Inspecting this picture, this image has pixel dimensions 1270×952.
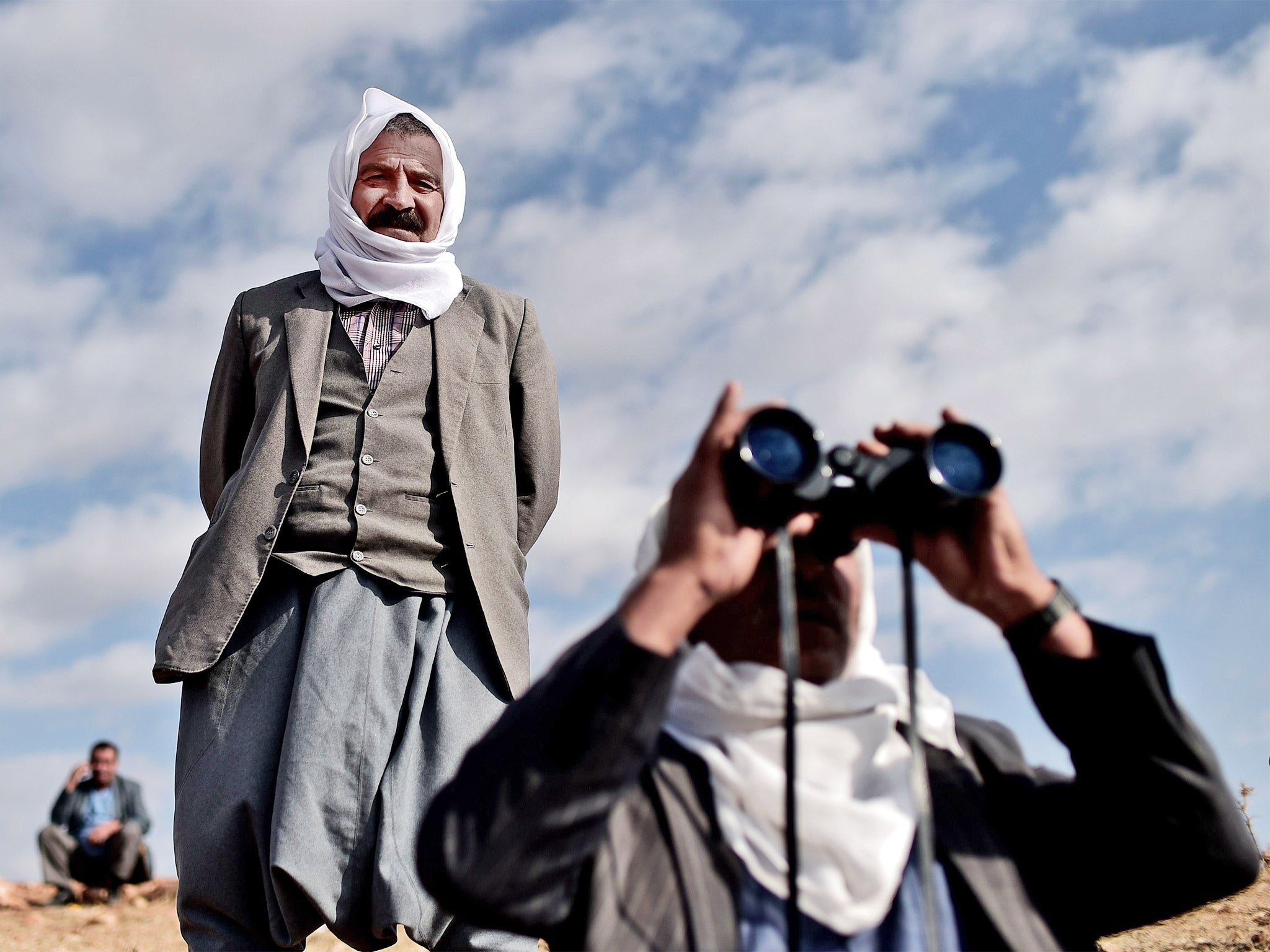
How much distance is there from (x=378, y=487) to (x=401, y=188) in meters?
1.10

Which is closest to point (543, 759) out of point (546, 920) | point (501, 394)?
point (546, 920)

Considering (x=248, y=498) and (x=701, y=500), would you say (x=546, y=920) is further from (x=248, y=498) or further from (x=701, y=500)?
(x=248, y=498)

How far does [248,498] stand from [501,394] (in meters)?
0.78

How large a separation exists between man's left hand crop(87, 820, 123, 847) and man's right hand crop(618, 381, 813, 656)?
11636 mm

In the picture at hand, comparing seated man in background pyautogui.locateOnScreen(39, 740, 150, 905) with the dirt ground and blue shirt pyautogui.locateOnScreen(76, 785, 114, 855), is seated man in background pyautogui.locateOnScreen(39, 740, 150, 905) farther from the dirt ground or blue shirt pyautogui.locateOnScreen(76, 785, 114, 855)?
the dirt ground

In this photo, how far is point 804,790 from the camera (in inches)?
80.3

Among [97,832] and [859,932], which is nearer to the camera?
[859,932]

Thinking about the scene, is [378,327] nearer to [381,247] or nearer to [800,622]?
[381,247]

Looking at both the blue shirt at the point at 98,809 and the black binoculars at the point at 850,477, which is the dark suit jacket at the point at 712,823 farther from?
the blue shirt at the point at 98,809

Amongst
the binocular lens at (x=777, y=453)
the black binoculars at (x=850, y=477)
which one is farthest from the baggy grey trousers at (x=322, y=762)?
the binocular lens at (x=777, y=453)

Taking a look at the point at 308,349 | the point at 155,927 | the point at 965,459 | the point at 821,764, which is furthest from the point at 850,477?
the point at 155,927

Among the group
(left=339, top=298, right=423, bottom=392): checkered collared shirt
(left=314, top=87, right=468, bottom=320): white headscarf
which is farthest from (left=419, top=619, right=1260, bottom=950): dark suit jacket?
(left=314, top=87, right=468, bottom=320): white headscarf

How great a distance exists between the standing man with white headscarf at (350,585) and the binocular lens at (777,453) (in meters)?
1.82

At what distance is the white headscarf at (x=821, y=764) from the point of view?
1949mm
